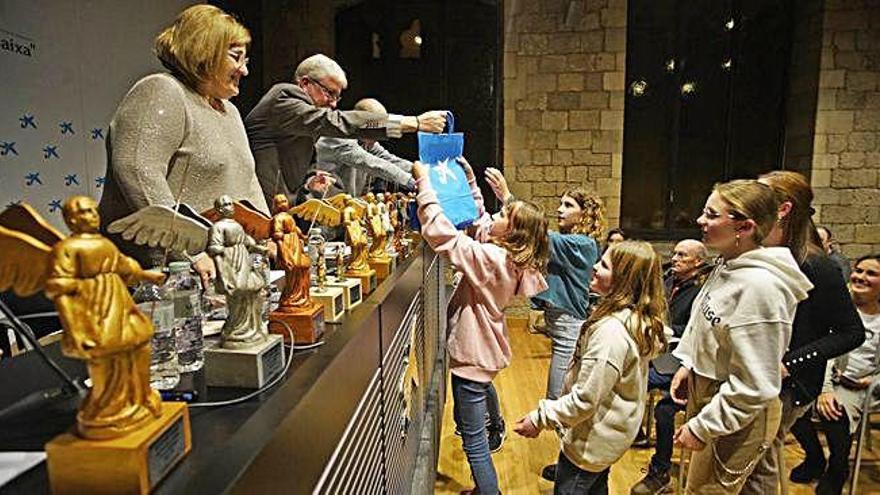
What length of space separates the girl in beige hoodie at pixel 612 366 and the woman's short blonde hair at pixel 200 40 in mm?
1350

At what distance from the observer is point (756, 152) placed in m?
6.60

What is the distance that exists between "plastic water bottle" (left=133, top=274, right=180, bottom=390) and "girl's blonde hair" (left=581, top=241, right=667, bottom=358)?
55.1 inches

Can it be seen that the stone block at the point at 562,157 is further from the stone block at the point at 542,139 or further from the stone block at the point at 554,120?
the stone block at the point at 554,120

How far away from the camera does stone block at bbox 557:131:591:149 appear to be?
20.2 feet

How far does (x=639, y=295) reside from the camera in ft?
6.21

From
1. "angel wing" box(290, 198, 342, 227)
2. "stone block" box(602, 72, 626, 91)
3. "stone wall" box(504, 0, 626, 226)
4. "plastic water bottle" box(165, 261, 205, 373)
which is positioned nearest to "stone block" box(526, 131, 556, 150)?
"stone wall" box(504, 0, 626, 226)

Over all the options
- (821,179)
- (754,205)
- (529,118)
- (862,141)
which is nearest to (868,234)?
(821,179)

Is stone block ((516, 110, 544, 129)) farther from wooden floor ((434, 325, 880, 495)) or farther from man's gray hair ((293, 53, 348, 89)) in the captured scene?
man's gray hair ((293, 53, 348, 89))

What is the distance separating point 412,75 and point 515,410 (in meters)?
4.64

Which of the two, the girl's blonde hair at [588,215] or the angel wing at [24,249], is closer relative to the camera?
the angel wing at [24,249]

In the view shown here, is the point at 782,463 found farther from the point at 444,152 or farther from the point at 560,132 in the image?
the point at 560,132

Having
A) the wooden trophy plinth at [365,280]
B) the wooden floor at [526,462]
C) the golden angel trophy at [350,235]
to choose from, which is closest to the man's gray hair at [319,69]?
the golden angel trophy at [350,235]

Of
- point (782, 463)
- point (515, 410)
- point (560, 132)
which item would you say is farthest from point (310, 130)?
point (560, 132)

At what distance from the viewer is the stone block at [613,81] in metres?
6.06
